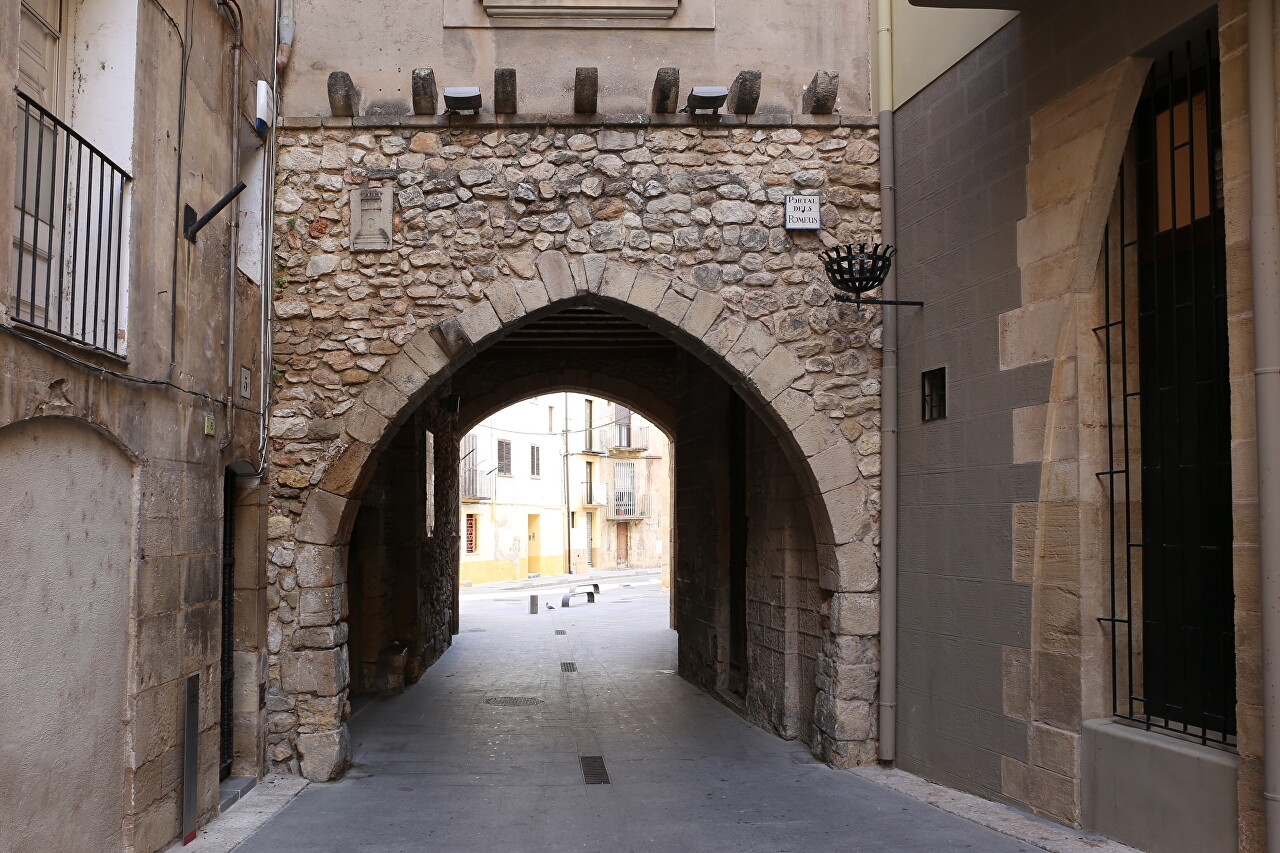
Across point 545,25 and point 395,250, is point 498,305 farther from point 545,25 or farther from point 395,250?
point 545,25

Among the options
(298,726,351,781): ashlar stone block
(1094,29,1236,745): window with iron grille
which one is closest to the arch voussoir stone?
(298,726,351,781): ashlar stone block

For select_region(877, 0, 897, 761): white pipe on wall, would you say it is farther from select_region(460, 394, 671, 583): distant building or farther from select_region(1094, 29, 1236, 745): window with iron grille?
select_region(460, 394, 671, 583): distant building

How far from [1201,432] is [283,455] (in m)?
4.61

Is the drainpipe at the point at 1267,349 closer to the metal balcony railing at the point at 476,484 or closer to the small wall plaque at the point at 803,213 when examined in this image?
the small wall plaque at the point at 803,213

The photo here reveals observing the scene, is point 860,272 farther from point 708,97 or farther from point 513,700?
point 513,700

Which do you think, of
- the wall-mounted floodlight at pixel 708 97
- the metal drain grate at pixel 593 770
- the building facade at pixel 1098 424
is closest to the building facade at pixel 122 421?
the metal drain grate at pixel 593 770

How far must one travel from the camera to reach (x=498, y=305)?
20.1 feet

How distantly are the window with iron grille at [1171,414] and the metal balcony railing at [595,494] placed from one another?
3131 centimetres

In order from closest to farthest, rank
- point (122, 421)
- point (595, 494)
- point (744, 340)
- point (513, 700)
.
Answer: point (122, 421), point (744, 340), point (513, 700), point (595, 494)

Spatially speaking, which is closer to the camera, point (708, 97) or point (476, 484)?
point (708, 97)

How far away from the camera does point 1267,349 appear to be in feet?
11.8

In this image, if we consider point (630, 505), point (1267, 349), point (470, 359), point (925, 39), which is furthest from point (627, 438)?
point (1267, 349)

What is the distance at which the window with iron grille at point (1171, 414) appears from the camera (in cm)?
416

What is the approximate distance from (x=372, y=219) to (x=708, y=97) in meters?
2.06
